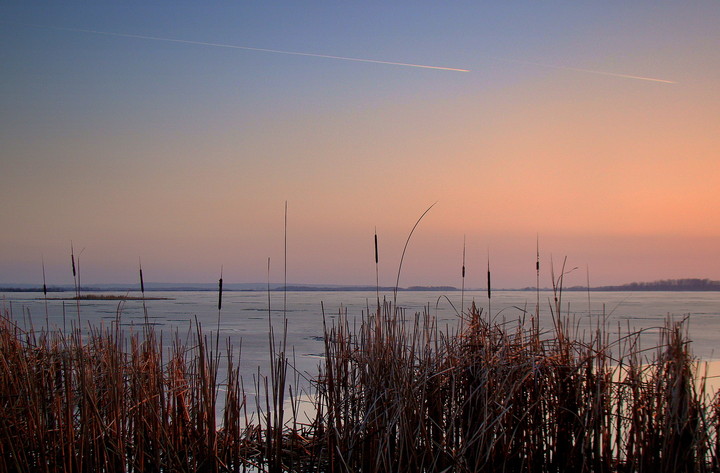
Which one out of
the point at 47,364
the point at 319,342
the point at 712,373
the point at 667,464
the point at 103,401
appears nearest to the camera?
the point at 667,464

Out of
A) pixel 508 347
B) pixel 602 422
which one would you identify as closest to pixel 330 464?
pixel 508 347

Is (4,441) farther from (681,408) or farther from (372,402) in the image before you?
(681,408)

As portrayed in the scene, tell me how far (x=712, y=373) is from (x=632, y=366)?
5280 mm

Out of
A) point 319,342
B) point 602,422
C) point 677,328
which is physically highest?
point 677,328

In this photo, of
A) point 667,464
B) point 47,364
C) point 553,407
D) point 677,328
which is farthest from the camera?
point 47,364

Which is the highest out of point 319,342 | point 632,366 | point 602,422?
point 632,366

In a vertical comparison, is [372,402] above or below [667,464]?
above

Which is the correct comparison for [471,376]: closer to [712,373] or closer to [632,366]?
[632,366]

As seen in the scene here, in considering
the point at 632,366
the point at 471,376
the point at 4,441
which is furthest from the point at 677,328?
the point at 4,441

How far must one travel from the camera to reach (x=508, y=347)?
12.5 ft

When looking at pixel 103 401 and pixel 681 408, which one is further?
pixel 103 401

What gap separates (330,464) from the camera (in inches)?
135

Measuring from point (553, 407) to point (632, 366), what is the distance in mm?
518

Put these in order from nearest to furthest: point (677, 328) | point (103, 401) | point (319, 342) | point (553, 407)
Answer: point (677, 328), point (553, 407), point (103, 401), point (319, 342)
